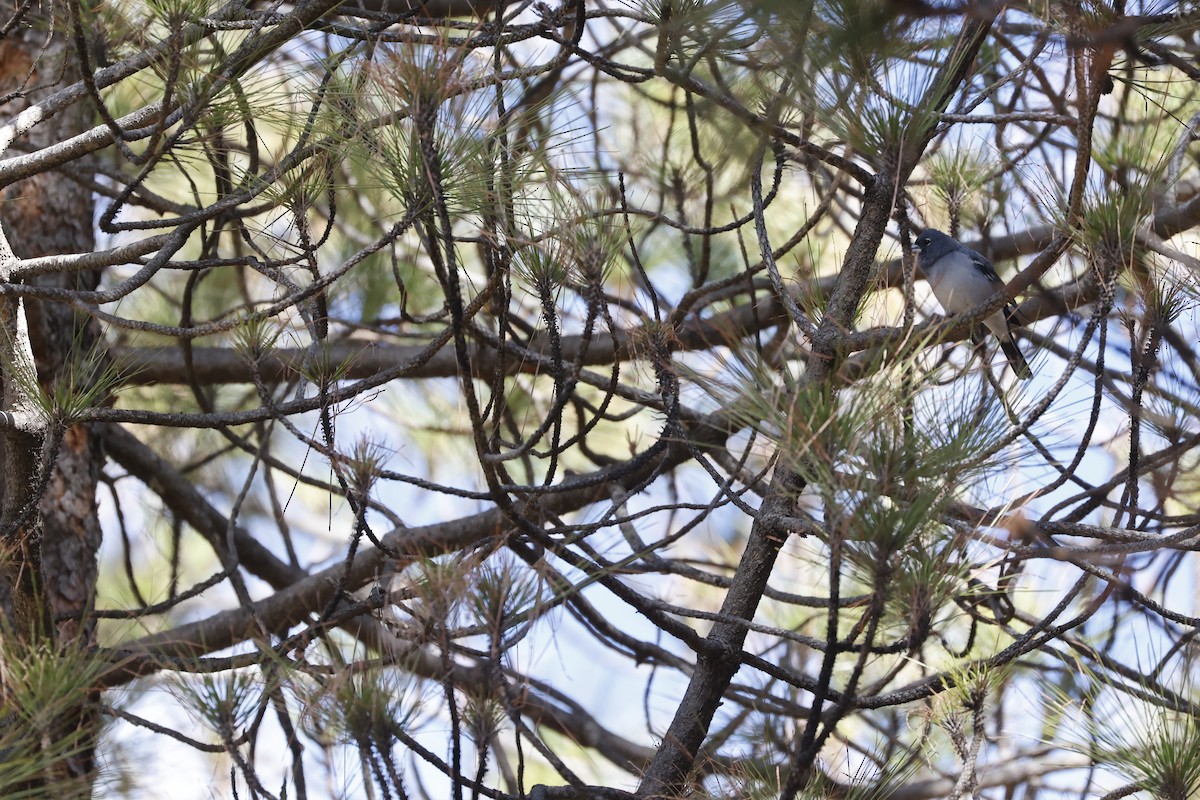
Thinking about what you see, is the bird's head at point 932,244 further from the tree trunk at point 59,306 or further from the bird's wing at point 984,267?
the tree trunk at point 59,306

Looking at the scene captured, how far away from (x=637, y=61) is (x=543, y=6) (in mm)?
1597

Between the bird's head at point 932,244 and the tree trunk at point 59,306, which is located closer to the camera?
the tree trunk at point 59,306

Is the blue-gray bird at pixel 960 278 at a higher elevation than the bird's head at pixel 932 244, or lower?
lower

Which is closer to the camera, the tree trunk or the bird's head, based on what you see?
the tree trunk

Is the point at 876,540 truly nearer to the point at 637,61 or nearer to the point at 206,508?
the point at 206,508

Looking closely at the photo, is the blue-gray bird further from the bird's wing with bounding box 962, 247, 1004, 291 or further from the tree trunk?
the tree trunk

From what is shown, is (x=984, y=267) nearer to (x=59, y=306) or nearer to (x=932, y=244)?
(x=932, y=244)

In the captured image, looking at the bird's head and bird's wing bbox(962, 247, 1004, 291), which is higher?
the bird's head

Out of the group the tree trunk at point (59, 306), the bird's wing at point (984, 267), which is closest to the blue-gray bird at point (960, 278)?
the bird's wing at point (984, 267)

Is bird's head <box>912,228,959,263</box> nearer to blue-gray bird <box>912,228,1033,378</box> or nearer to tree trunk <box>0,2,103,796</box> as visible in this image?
blue-gray bird <box>912,228,1033,378</box>

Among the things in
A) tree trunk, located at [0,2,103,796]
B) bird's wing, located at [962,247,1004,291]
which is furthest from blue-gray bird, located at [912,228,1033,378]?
tree trunk, located at [0,2,103,796]

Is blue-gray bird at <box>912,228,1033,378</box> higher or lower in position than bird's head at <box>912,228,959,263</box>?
lower

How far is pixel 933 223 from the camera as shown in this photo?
3053 mm

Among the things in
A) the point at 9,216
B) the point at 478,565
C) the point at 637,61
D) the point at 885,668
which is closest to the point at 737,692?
the point at 885,668
